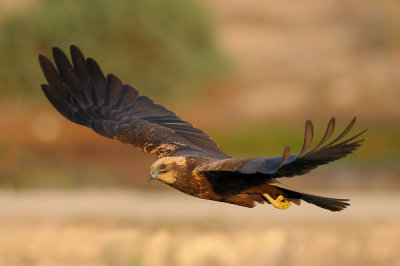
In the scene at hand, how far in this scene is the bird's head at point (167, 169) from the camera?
25.3ft

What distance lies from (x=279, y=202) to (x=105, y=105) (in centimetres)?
261

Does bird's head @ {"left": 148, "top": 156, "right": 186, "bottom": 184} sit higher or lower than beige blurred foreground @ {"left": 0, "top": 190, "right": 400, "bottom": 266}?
lower

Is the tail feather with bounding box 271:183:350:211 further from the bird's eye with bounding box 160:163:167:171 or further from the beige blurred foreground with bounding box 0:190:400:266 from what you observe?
the beige blurred foreground with bounding box 0:190:400:266

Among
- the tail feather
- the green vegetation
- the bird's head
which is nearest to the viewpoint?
the tail feather

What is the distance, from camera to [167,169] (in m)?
7.74

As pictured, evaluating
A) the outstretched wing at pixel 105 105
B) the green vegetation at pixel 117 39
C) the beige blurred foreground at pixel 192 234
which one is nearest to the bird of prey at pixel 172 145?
the outstretched wing at pixel 105 105

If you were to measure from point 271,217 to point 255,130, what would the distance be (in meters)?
16.6

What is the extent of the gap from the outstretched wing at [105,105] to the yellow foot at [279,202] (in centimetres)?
151

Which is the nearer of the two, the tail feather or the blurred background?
the tail feather

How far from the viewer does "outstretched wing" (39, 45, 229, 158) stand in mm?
9141

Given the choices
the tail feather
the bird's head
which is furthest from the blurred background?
the tail feather

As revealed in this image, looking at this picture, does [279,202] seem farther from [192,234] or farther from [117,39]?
[117,39]

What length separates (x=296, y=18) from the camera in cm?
4488

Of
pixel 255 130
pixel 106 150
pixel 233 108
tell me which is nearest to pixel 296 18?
pixel 233 108
